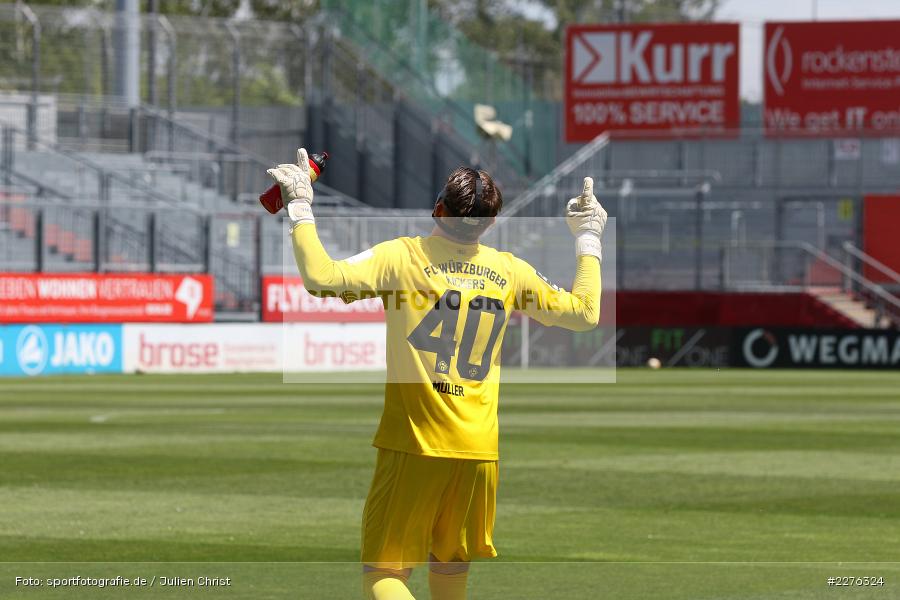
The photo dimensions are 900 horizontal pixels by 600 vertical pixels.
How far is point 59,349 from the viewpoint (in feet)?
113

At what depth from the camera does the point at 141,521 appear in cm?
1266

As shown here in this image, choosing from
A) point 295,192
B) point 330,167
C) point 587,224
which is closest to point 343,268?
point 295,192

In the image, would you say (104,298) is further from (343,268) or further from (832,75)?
(343,268)

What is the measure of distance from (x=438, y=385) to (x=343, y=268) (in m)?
0.59

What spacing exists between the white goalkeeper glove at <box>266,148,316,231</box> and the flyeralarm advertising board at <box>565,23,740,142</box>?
4734cm

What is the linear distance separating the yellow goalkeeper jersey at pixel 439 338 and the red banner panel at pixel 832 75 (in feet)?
153

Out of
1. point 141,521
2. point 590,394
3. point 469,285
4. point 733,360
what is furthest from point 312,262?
point 733,360

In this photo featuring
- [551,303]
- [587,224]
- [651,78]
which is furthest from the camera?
[651,78]

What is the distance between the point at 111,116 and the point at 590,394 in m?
23.6

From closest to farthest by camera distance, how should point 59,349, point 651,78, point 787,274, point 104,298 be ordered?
point 59,349 → point 104,298 → point 787,274 → point 651,78

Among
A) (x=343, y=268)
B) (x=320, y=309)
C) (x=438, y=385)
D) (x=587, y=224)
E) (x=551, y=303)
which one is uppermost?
(x=587, y=224)

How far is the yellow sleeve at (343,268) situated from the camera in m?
6.24

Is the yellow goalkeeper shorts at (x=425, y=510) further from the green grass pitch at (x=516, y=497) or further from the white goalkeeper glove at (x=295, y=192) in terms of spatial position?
the green grass pitch at (x=516, y=497)

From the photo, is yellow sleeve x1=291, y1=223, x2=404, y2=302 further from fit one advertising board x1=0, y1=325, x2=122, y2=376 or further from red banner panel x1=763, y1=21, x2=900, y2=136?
red banner panel x1=763, y1=21, x2=900, y2=136
